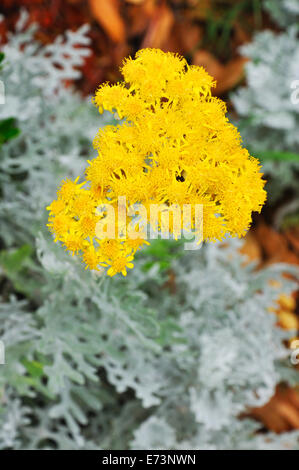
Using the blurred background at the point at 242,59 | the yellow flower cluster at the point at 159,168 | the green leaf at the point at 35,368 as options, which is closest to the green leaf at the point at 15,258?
the green leaf at the point at 35,368

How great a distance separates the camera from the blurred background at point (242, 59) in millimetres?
1494

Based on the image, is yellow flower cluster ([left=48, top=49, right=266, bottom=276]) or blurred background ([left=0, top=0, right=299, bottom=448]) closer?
yellow flower cluster ([left=48, top=49, right=266, bottom=276])

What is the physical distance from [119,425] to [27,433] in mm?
214

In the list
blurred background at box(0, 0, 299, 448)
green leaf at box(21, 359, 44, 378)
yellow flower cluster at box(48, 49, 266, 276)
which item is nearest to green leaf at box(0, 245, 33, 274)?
green leaf at box(21, 359, 44, 378)

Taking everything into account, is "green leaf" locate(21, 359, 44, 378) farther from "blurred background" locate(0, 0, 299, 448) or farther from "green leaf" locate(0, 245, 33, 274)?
"blurred background" locate(0, 0, 299, 448)

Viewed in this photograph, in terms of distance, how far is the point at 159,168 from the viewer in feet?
1.90

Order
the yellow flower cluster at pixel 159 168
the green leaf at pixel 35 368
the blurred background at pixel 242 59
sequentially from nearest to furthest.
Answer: the yellow flower cluster at pixel 159 168, the green leaf at pixel 35 368, the blurred background at pixel 242 59

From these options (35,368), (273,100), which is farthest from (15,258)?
(273,100)

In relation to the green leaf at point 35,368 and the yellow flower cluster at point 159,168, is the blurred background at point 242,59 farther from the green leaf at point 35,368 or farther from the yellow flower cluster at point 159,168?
the yellow flower cluster at point 159,168

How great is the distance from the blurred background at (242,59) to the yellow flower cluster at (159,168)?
90 cm

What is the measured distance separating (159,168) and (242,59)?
1292mm

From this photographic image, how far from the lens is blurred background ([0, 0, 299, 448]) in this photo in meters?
1.49

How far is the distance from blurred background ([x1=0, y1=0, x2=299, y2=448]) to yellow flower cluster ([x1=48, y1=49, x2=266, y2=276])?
0.90 meters
